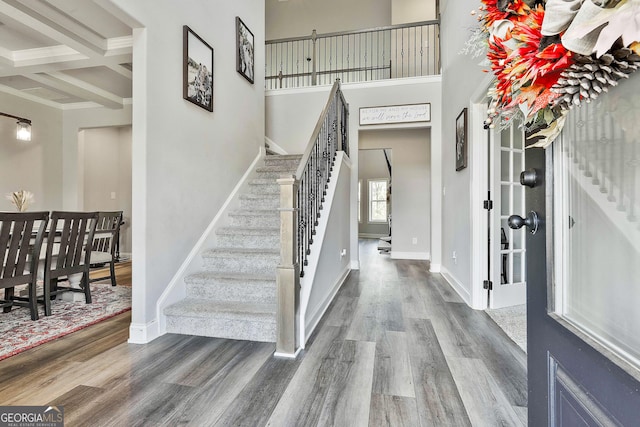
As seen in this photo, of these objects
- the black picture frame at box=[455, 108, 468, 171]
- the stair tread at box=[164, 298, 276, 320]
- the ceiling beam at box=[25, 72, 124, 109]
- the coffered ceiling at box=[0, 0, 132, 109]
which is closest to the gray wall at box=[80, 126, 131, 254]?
the coffered ceiling at box=[0, 0, 132, 109]

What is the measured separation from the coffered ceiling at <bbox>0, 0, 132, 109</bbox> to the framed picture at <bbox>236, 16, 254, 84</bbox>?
1.18 m

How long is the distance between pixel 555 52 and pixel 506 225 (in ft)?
9.62

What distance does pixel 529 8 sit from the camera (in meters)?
0.69

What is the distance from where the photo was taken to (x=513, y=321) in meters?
2.63

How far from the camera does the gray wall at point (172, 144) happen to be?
90.1 inches

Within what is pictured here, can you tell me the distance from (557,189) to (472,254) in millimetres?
2439

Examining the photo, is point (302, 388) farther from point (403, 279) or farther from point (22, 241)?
point (403, 279)

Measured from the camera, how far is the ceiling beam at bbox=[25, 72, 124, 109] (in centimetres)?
386

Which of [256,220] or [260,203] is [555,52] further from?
[260,203]

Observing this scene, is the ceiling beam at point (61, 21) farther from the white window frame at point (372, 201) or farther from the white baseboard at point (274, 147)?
the white window frame at point (372, 201)

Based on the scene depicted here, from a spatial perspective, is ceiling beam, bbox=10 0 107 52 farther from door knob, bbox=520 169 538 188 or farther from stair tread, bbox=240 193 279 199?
door knob, bbox=520 169 538 188

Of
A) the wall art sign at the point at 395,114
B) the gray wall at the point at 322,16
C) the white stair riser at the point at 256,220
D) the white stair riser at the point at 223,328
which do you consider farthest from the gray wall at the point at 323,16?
the white stair riser at the point at 223,328

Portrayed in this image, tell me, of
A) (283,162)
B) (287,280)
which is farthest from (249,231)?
(283,162)

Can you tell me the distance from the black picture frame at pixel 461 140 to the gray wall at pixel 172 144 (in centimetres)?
253
